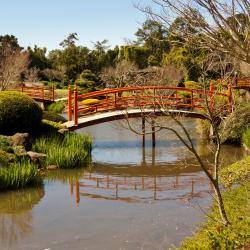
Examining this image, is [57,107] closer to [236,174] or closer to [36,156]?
[36,156]

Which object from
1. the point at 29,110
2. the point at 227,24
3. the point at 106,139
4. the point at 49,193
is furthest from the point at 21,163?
the point at 106,139

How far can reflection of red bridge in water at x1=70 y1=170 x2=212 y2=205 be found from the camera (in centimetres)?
995

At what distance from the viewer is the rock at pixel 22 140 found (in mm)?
12594

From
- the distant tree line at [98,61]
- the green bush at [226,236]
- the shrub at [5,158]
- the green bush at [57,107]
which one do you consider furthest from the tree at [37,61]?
the green bush at [226,236]

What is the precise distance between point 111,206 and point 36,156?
3.71 metres

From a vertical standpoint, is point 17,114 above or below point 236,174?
above

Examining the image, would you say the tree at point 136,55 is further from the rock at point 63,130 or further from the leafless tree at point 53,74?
the rock at point 63,130

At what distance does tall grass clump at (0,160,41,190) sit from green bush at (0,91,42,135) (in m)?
3.47

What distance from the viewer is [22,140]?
1267 centimetres

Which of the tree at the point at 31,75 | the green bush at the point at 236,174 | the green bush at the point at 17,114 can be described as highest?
the tree at the point at 31,75

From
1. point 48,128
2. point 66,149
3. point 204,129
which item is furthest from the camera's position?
point 204,129

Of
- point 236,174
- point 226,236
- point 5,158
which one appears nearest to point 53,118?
point 5,158

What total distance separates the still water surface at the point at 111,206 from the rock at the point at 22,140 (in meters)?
1.37

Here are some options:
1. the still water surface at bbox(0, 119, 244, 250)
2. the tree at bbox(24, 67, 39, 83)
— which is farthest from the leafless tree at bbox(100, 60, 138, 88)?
the still water surface at bbox(0, 119, 244, 250)
